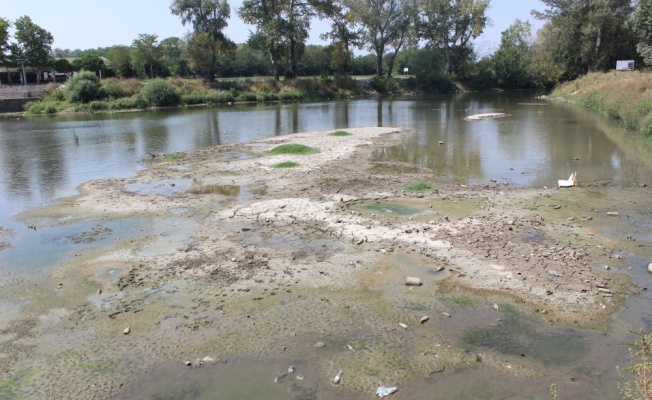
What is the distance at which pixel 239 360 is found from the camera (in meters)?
→ 8.09

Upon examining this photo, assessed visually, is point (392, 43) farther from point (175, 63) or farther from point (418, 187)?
point (418, 187)

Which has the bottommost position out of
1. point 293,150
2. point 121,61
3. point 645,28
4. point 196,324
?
point 196,324

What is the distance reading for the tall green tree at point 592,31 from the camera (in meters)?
60.0

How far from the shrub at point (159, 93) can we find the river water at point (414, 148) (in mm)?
10052

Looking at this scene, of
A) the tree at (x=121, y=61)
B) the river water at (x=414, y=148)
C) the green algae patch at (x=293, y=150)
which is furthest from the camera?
the tree at (x=121, y=61)

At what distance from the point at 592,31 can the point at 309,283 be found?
63.5 meters

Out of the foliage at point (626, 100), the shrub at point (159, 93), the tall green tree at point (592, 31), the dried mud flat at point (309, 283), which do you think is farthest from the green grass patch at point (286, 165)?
the tall green tree at point (592, 31)

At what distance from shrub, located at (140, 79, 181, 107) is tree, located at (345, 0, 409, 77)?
32728mm

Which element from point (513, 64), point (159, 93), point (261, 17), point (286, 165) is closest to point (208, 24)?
point (261, 17)

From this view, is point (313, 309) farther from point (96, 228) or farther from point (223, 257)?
point (96, 228)

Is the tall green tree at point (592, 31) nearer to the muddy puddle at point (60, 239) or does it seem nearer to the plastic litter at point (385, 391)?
the muddy puddle at point (60, 239)

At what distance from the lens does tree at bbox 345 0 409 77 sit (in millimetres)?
78500

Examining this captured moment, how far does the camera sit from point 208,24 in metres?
72.4

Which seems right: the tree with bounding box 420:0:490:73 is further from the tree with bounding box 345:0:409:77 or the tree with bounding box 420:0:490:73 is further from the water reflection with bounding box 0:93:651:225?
the water reflection with bounding box 0:93:651:225
